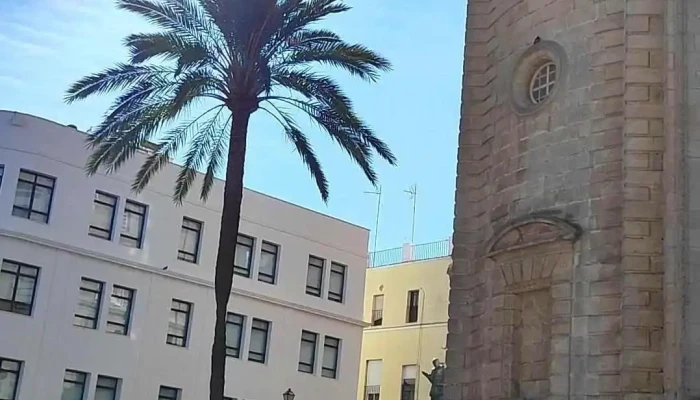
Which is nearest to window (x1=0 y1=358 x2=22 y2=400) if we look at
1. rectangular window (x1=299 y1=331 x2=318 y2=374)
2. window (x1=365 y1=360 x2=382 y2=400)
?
rectangular window (x1=299 y1=331 x2=318 y2=374)

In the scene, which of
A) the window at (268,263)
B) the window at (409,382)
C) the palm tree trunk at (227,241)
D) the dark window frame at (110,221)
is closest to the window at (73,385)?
the dark window frame at (110,221)

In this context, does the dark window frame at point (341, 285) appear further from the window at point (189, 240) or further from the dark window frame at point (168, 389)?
the dark window frame at point (168, 389)

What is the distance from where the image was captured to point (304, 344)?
1594 inches

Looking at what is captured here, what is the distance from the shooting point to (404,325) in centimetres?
4653

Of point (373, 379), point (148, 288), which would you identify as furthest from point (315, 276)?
point (373, 379)

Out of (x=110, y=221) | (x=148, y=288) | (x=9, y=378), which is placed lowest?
(x=9, y=378)

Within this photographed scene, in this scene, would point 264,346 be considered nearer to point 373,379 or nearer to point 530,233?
point 373,379

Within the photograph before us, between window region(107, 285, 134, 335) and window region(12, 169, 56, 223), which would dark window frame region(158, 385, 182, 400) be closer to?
window region(107, 285, 134, 335)

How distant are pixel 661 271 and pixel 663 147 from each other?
6.25ft

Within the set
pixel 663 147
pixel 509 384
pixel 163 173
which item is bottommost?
pixel 509 384

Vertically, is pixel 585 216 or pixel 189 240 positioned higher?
pixel 189 240

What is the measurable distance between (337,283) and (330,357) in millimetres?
2916

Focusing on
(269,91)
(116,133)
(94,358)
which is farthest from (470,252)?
(94,358)

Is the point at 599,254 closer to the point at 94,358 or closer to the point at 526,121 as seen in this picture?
the point at 526,121
